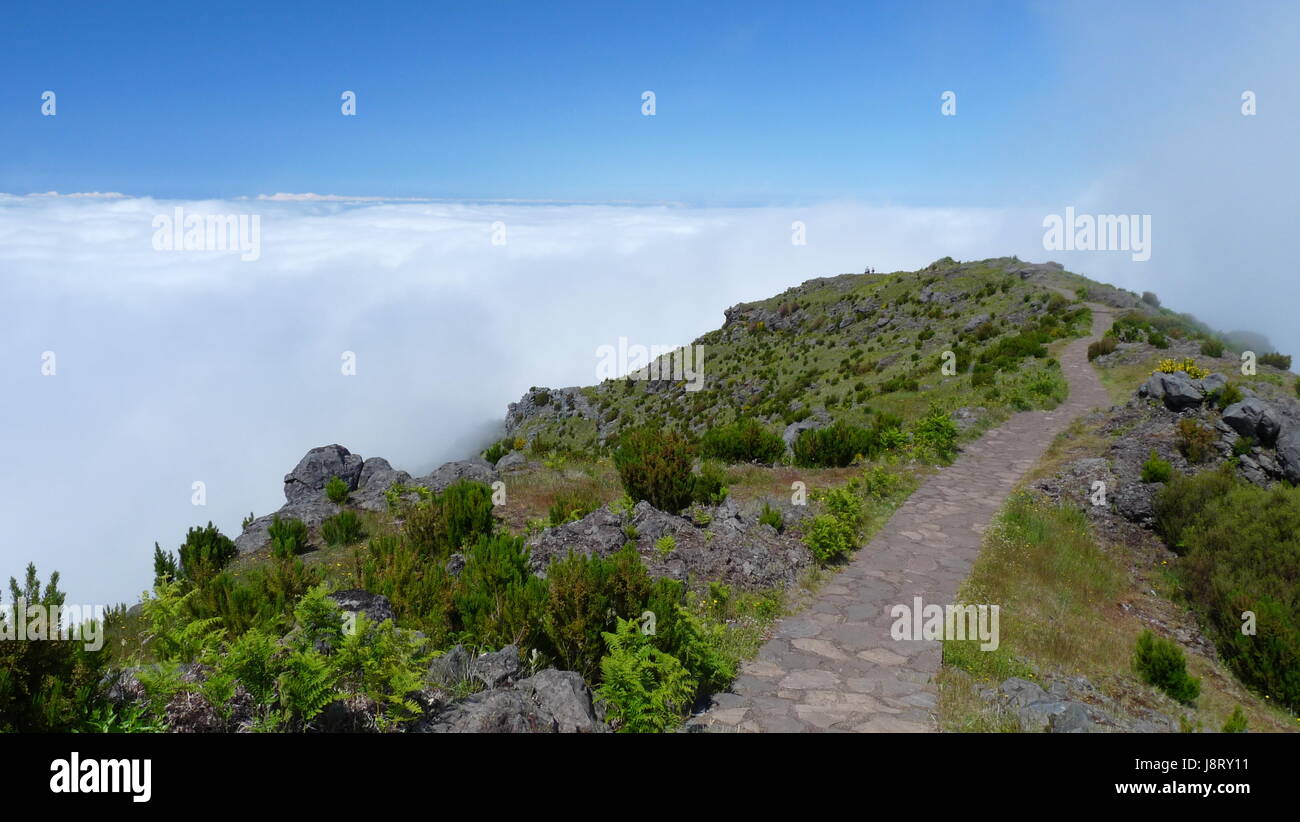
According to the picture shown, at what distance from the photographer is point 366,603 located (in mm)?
6391

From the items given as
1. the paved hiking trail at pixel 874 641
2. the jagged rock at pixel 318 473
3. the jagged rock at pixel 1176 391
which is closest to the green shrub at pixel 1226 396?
the jagged rock at pixel 1176 391

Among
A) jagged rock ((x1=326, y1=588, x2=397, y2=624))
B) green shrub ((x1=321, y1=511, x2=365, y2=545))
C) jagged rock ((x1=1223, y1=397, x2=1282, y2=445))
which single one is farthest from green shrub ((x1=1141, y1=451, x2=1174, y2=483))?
green shrub ((x1=321, y1=511, x2=365, y2=545))

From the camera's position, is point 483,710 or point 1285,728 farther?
point 1285,728

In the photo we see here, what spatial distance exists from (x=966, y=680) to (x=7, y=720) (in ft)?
23.8

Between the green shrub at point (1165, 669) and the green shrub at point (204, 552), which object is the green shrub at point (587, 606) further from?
the green shrub at point (204, 552)

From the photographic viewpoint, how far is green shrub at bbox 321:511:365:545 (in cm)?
1117

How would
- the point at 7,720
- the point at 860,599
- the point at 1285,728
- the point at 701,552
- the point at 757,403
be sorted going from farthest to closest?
the point at 757,403 → the point at 701,552 → the point at 860,599 → the point at 1285,728 → the point at 7,720

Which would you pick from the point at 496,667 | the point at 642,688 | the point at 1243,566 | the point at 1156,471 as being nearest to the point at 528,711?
the point at 642,688

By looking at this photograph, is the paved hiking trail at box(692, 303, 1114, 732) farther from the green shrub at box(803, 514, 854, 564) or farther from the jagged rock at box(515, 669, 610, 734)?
the jagged rock at box(515, 669, 610, 734)

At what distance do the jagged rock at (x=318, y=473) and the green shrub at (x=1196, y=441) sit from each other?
784 inches

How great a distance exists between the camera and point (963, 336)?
3750cm

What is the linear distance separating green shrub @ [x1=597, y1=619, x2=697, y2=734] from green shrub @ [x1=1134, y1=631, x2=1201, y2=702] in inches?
219
